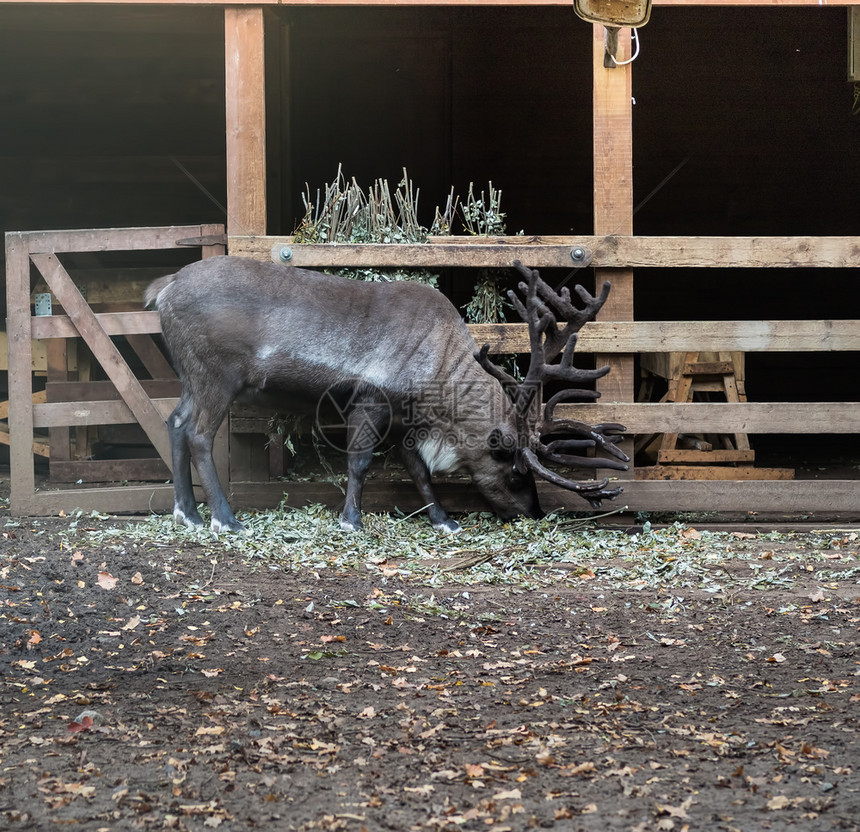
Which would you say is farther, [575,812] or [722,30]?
[722,30]

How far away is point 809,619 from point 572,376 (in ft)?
6.53

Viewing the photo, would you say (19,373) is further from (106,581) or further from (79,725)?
(79,725)

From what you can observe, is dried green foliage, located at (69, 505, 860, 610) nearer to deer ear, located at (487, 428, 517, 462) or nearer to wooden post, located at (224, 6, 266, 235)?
deer ear, located at (487, 428, 517, 462)

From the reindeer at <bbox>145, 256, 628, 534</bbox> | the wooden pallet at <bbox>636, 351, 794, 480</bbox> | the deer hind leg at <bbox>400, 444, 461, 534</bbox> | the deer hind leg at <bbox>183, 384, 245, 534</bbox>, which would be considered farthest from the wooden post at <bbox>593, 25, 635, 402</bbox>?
the deer hind leg at <bbox>183, 384, 245, 534</bbox>

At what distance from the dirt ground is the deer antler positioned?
0.74 metres

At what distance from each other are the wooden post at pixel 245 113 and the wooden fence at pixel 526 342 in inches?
10.7

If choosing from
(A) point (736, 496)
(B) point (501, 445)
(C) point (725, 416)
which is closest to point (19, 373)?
(B) point (501, 445)

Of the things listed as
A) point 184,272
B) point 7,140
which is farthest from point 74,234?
point 7,140

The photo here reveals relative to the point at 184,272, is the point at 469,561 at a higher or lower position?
lower

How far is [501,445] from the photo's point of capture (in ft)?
19.5

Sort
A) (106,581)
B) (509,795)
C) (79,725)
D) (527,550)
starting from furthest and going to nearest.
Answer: (527,550), (106,581), (79,725), (509,795)

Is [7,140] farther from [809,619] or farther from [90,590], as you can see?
[809,619]

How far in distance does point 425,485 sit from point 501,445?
532 millimetres

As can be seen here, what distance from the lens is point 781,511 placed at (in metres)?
6.32
